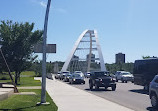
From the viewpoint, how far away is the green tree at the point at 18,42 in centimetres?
3372

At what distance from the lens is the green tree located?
111 feet

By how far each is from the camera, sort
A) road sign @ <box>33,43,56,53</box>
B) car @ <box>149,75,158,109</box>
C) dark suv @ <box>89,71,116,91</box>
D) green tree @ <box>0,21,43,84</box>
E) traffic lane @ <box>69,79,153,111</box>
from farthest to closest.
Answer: green tree @ <box>0,21,43,84</box>
dark suv @ <box>89,71,116,91</box>
road sign @ <box>33,43,56,53</box>
traffic lane @ <box>69,79,153,111</box>
car @ <box>149,75,158,109</box>

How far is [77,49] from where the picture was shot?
8931 centimetres

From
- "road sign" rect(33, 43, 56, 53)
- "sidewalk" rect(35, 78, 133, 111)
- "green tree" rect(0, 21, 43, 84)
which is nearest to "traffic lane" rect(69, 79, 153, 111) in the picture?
"sidewalk" rect(35, 78, 133, 111)

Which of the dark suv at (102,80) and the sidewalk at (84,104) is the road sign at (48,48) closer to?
the sidewalk at (84,104)

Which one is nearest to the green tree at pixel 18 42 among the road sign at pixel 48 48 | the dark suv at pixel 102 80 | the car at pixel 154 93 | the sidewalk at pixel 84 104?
the dark suv at pixel 102 80

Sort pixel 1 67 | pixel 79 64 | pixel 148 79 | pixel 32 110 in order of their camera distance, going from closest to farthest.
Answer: pixel 32 110 → pixel 148 79 → pixel 1 67 → pixel 79 64

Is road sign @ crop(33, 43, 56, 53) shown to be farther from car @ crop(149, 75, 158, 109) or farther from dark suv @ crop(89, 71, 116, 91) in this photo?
dark suv @ crop(89, 71, 116, 91)

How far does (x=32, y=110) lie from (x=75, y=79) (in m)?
28.2

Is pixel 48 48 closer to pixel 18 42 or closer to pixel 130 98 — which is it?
pixel 130 98

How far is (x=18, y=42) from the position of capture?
3394 cm

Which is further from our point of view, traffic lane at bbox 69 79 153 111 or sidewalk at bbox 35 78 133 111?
traffic lane at bbox 69 79 153 111

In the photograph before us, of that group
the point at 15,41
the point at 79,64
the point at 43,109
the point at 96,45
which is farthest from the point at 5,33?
the point at 79,64

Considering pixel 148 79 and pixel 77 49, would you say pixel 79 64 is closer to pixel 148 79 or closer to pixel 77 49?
pixel 77 49
